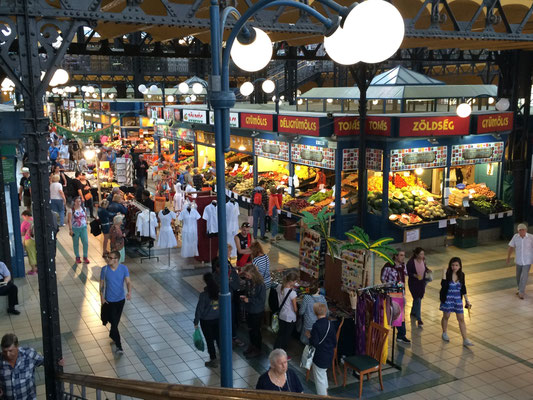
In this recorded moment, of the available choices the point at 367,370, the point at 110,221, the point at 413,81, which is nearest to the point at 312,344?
the point at 367,370

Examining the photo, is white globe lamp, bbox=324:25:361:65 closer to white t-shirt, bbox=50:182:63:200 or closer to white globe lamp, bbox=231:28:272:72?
white globe lamp, bbox=231:28:272:72

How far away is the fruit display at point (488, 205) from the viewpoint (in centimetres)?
1562

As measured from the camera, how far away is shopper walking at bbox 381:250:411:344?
29.3 ft

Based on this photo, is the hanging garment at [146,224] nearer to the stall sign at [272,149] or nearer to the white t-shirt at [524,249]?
the stall sign at [272,149]

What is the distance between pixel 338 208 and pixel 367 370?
8.09m

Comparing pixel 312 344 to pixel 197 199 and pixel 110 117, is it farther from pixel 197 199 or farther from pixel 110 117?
pixel 110 117

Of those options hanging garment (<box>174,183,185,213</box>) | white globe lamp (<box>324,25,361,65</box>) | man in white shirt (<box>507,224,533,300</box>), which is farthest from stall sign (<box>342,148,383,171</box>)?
→ white globe lamp (<box>324,25,361,65</box>)

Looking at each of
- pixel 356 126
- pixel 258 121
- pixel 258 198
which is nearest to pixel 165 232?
pixel 258 198

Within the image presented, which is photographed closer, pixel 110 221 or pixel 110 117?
pixel 110 221

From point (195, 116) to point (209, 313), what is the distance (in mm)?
15547

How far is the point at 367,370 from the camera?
7.57m

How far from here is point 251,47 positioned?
4391 millimetres

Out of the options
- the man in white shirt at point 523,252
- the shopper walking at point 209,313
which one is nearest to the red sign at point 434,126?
the man in white shirt at point 523,252

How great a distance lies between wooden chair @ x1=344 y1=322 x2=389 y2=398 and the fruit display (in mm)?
8988
